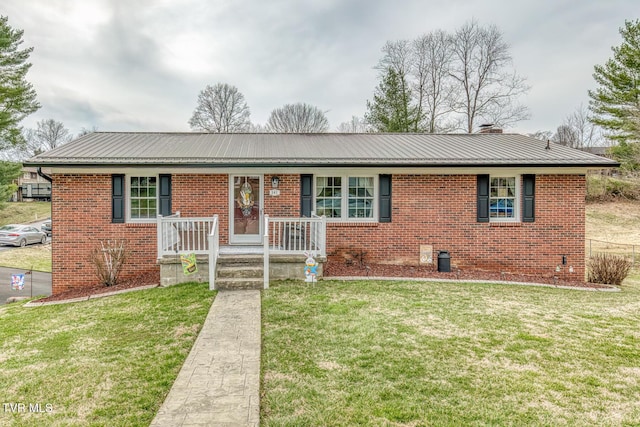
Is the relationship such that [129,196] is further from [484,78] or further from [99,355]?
[484,78]

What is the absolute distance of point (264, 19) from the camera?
47.0ft

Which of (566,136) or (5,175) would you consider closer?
(5,175)

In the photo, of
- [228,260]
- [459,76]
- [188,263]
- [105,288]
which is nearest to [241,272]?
[228,260]

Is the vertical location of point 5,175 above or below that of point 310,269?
above

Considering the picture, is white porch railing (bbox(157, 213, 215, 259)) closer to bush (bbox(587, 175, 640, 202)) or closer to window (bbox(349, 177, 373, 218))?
window (bbox(349, 177, 373, 218))

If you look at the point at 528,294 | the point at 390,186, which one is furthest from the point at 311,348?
the point at 390,186

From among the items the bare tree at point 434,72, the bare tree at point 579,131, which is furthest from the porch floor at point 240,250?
the bare tree at point 579,131

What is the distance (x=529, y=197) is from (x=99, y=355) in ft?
32.0

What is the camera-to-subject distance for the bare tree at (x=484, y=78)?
2475cm

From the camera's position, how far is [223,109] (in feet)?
101

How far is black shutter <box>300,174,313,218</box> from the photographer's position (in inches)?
365

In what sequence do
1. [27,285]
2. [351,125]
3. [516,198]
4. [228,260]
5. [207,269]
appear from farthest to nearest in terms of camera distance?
[351,125]
[27,285]
[516,198]
[228,260]
[207,269]

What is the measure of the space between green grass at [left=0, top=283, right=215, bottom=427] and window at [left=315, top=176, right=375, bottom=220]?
386cm

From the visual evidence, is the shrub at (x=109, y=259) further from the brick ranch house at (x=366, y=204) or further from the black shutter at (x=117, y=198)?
the black shutter at (x=117, y=198)
